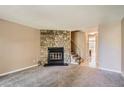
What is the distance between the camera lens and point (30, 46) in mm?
6738

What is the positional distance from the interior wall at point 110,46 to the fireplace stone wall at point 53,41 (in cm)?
243

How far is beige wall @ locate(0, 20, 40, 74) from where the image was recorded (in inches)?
195

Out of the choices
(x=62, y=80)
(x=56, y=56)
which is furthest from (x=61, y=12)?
(x=56, y=56)

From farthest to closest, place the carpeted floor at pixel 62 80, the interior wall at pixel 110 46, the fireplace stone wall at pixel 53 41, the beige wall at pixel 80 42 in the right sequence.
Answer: the beige wall at pixel 80 42 < the fireplace stone wall at pixel 53 41 < the interior wall at pixel 110 46 < the carpeted floor at pixel 62 80

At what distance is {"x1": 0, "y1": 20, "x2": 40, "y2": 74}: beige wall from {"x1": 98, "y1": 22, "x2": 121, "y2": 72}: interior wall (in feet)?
12.0

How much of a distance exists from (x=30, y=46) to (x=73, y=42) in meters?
3.70

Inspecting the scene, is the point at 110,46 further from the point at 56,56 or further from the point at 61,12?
the point at 56,56

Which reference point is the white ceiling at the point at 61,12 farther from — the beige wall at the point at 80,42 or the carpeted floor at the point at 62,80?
the beige wall at the point at 80,42

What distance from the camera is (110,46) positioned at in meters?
5.70

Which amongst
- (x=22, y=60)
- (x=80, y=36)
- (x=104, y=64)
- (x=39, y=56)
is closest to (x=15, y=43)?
(x=22, y=60)

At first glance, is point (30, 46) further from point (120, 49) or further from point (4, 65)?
point (120, 49)

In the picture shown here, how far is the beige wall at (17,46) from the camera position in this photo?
4.95 meters

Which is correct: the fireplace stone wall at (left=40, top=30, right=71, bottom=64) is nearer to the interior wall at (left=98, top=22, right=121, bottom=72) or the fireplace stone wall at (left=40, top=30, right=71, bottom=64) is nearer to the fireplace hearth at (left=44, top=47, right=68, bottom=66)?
the fireplace hearth at (left=44, top=47, right=68, bottom=66)

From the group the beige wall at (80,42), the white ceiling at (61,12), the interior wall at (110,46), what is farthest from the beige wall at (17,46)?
the interior wall at (110,46)
